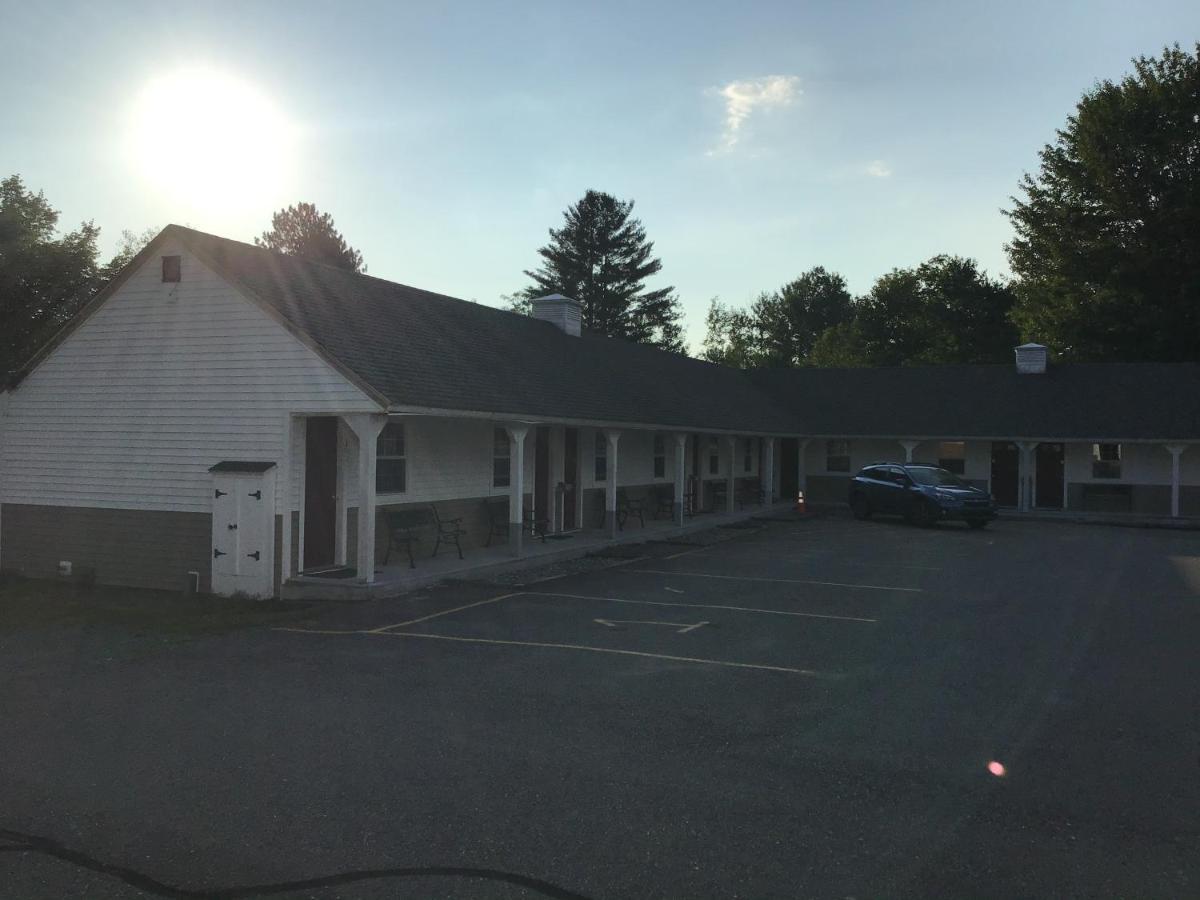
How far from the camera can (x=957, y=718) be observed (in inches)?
297

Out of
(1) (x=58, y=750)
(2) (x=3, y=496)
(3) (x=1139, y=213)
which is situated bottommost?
(1) (x=58, y=750)

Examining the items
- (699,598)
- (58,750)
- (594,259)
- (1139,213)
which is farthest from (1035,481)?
(594,259)

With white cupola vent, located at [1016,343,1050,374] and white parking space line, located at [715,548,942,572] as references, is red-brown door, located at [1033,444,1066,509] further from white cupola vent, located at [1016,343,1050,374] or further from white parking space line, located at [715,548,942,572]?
white parking space line, located at [715,548,942,572]

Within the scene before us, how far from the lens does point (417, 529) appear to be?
16500mm

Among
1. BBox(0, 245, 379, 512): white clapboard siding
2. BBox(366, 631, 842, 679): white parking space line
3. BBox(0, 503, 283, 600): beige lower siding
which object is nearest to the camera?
BBox(366, 631, 842, 679): white parking space line

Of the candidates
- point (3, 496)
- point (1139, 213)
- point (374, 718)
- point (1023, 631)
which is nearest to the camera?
point (374, 718)

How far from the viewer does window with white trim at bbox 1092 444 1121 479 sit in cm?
3048

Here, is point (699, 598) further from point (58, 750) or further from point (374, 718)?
point (58, 750)

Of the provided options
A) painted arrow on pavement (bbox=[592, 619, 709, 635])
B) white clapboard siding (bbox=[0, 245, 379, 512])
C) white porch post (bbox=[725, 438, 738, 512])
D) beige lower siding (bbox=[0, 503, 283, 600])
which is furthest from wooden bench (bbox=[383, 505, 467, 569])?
white porch post (bbox=[725, 438, 738, 512])

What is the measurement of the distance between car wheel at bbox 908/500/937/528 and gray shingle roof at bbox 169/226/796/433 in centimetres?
551

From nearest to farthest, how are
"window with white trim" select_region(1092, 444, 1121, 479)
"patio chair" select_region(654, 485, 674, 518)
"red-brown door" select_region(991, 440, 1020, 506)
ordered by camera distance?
"patio chair" select_region(654, 485, 674, 518)
"window with white trim" select_region(1092, 444, 1121, 479)
"red-brown door" select_region(991, 440, 1020, 506)

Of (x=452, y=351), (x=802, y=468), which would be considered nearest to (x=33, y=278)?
(x=452, y=351)

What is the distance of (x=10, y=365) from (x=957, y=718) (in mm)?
36102

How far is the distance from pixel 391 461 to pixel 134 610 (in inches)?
182
